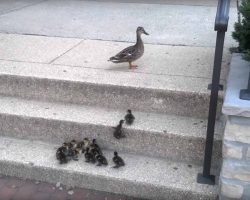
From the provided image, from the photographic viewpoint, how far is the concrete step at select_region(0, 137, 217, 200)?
3125 millimetres

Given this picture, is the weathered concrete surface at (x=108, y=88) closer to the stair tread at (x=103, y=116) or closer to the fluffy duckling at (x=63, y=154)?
the stair tread at (x=103, y=116)

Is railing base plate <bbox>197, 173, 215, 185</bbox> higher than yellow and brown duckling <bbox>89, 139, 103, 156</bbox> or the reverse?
the reverse

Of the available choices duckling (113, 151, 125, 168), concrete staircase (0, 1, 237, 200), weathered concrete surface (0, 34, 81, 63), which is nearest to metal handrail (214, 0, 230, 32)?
concrete staircase (0, 1, 237, 200)

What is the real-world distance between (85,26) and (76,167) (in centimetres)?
285

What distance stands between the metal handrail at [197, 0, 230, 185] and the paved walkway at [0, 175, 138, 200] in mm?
691

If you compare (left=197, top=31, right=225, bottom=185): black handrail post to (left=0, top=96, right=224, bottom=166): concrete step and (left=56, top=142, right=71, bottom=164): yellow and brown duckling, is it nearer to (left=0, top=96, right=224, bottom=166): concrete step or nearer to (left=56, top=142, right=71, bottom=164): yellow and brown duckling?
(left=0, top=96, right=224, bottom=166): concrete step

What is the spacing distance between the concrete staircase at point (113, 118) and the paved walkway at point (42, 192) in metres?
0.06

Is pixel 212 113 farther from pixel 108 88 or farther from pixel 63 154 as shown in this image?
pixel 63 154

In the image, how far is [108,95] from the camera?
12.3ft

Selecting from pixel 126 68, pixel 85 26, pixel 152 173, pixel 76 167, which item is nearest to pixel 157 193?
pixel 152 173

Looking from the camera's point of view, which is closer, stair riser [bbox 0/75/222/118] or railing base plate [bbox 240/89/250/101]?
railing base plate [bbox 240/89/250/101]

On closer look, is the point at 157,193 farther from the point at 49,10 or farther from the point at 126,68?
the point at 49,10

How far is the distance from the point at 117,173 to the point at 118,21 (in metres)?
3.22

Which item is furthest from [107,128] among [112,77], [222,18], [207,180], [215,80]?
[222,18]
